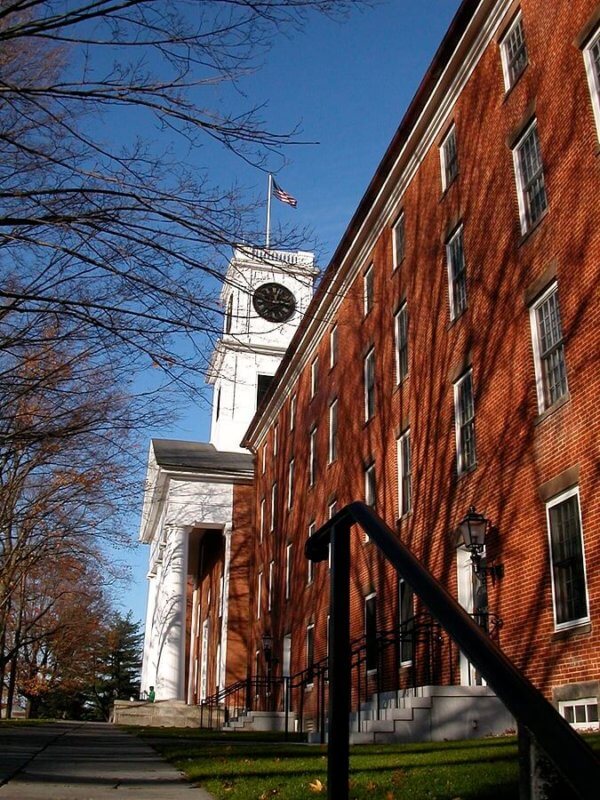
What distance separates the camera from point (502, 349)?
48.0 feet

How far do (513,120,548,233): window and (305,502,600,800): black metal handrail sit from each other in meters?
10.9

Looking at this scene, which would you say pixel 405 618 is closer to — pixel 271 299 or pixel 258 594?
pixel 271 299

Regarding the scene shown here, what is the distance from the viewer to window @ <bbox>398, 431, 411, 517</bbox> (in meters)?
19.2

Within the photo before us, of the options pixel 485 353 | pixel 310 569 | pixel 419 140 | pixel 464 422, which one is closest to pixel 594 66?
pixel 485 353

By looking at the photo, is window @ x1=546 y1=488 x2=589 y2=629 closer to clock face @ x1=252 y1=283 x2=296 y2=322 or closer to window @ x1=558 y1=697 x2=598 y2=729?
window @ x1=558 y1=697 x2=598 y2=729

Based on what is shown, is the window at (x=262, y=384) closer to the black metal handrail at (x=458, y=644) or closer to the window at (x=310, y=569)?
the window at (x=310, y=569)

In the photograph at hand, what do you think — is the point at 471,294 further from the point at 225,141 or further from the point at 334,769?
the point at 334,769

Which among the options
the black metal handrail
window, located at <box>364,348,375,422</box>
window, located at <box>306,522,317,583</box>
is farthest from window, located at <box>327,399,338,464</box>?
the black metal handrail

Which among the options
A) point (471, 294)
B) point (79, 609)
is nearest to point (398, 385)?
point (471, 294)

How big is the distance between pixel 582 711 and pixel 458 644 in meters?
9.91

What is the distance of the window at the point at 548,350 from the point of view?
12961 millimetres

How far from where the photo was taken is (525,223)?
47.3 feet

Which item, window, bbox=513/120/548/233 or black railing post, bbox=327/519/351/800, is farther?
window, bbox=513/120/548/233

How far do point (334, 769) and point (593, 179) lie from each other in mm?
10449
